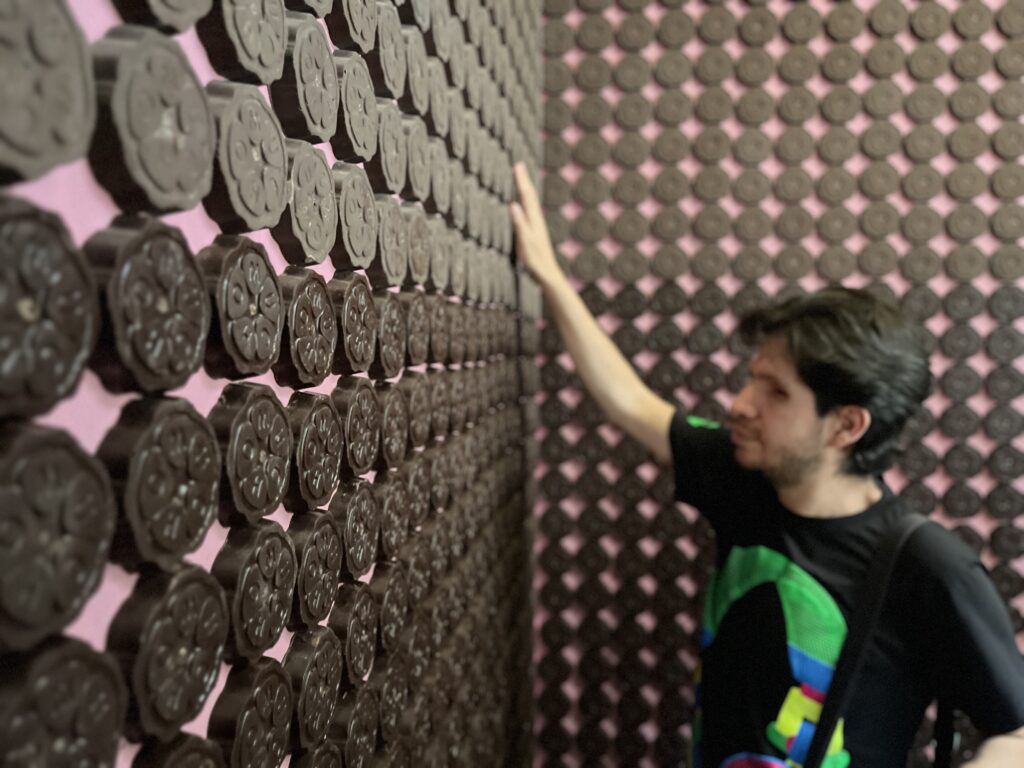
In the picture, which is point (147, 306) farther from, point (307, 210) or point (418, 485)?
point (418, 485)

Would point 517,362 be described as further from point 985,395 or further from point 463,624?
point 985,395

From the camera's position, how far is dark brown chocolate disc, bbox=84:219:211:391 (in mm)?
307

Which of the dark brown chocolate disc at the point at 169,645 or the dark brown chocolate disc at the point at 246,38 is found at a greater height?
the dark brown chocolate disc at the point at 246,38

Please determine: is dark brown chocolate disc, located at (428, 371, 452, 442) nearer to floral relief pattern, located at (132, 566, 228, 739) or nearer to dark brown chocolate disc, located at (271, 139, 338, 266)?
dark brown chocolate disc, located at (271, 139, 338, 266)

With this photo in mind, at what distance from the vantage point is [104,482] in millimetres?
307

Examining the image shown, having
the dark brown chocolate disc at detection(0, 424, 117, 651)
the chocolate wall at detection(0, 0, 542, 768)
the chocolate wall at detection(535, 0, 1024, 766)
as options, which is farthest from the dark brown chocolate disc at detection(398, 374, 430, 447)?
the chocolate wall at detection(535, 0, 1024, 766)

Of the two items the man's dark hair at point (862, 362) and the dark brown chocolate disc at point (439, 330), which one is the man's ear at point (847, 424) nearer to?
the man's dark hair at point (862, 362)

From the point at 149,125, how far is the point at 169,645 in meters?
0.24

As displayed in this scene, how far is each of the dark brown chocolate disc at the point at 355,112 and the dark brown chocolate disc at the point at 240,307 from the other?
0.19 meters

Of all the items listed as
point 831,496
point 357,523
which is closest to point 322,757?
point 357,523

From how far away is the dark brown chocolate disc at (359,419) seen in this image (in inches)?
23.3

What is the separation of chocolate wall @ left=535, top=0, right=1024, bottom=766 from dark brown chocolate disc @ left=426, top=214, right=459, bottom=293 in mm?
1056

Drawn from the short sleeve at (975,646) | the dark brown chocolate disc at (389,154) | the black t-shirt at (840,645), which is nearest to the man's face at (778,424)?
the black t-shirt at (840,645)

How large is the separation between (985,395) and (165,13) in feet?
7.08
